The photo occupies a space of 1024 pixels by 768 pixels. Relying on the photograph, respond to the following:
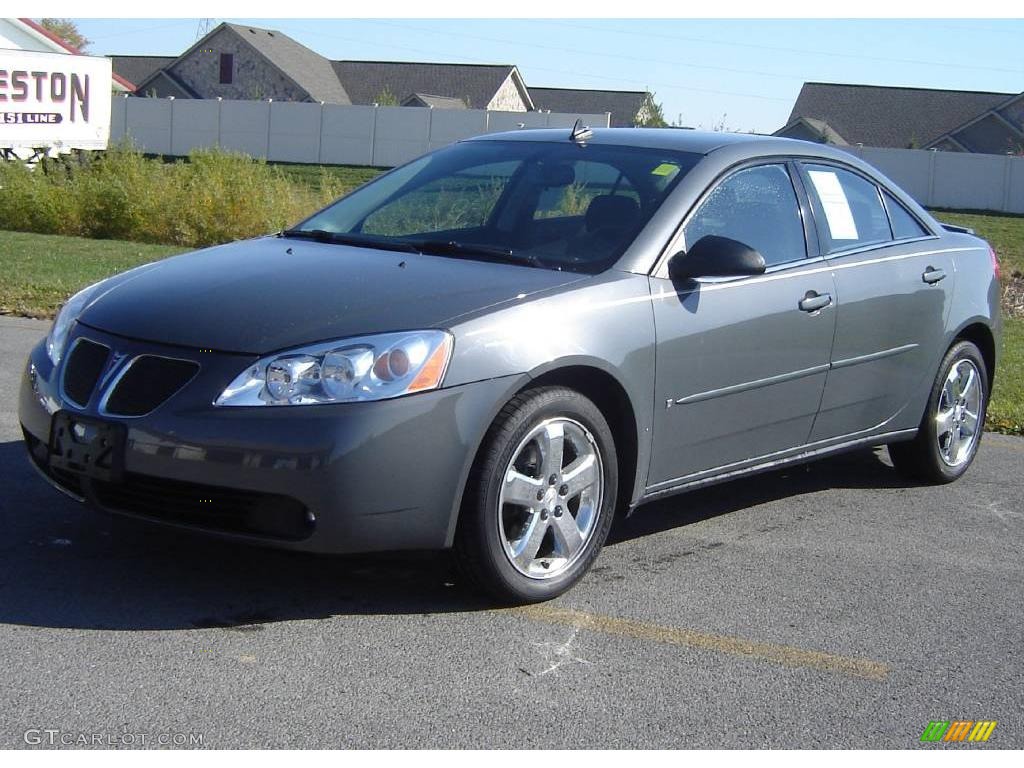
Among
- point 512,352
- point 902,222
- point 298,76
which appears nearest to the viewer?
point 512,352

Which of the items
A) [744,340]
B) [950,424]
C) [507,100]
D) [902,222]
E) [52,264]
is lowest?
[52,264]

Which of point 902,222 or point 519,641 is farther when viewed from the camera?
point 902,222

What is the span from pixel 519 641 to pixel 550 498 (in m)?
0.55

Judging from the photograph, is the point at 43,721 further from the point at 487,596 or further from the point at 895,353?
the point at 895,353

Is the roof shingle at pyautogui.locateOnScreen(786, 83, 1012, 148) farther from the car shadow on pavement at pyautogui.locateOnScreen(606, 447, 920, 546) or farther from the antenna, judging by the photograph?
the antenna

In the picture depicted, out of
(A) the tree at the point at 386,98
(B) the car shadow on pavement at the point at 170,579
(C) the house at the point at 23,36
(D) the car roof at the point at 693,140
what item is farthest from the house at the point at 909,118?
(B) the car shadow on pavement at the point at 170,579

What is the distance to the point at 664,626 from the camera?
4.48 m

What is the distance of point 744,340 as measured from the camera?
5.22 metres

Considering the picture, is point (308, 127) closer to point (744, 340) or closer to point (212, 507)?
point (744, 340)

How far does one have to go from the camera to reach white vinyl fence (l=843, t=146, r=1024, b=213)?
42625 millimetres

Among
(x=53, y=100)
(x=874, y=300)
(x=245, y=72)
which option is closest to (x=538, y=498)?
(x=874, y=300)

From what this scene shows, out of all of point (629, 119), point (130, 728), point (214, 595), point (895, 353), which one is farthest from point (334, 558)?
point (629, 119)

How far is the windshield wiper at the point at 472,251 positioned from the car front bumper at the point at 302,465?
32.7 inches

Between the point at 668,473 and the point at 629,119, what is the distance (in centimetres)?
6687
